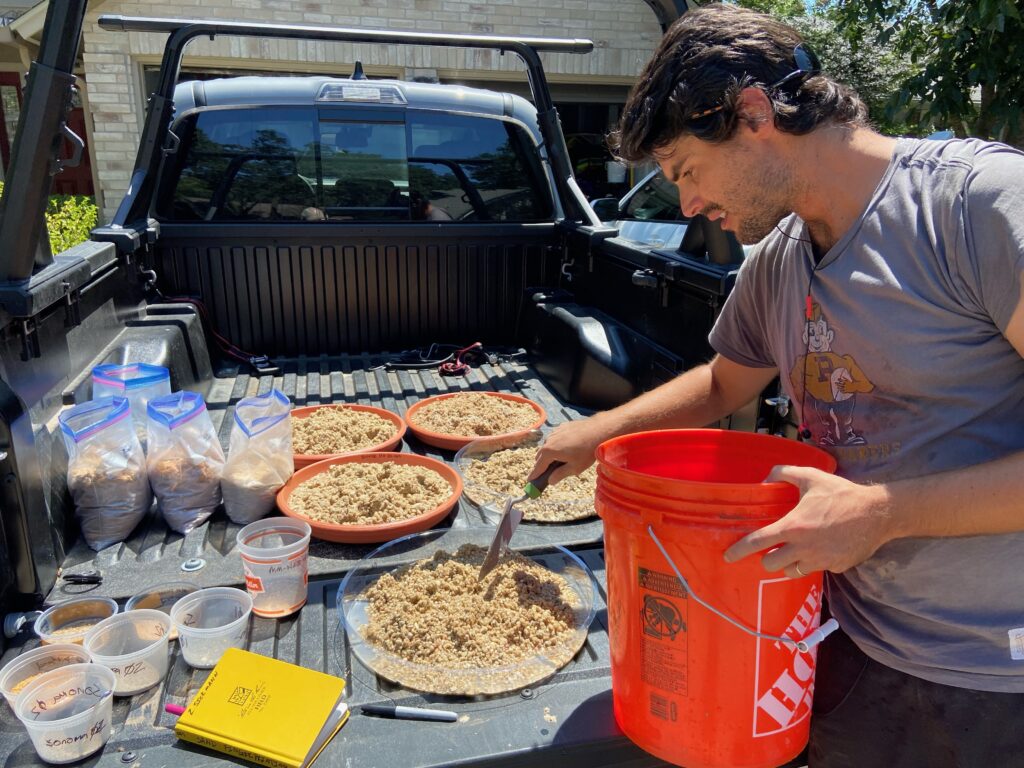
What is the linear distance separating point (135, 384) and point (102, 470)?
50 centimetres

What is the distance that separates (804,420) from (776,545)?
1.82 feet

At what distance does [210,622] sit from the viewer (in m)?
1.93

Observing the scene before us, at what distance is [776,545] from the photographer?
4.30ft

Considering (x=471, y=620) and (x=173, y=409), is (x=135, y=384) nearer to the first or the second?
(x=173, y=409)

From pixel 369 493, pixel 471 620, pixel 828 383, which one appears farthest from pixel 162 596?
pixel 828 383

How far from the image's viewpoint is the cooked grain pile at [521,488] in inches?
100

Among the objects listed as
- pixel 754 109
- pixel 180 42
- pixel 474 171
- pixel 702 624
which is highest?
pixel 180 42

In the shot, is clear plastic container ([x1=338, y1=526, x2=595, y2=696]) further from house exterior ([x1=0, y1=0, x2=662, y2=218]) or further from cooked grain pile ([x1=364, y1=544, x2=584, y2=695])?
house exterior ([x1=0, y1=0, x2=662, y2=218])

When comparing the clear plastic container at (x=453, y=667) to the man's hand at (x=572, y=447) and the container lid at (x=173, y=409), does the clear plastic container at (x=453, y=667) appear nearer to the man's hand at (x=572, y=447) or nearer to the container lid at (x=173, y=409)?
the man's hand at (x=572, y=447)

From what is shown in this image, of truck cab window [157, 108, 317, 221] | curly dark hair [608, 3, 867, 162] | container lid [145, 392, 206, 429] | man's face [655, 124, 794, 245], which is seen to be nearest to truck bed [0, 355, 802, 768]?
container lid [145, 392, 206, 429]

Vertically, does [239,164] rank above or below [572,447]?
above

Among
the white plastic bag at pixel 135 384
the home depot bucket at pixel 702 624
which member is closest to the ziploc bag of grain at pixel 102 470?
the white plastic bag at pixel 135 384

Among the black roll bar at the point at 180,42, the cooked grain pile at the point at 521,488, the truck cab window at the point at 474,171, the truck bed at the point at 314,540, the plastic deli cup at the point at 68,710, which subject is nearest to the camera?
the plastic deli cup at the point at 68,710

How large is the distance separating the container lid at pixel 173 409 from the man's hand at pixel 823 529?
5.85ft
